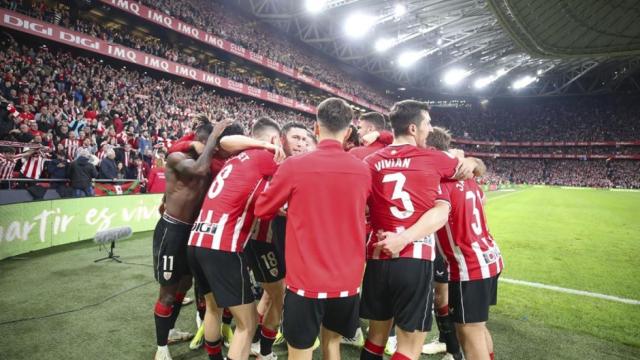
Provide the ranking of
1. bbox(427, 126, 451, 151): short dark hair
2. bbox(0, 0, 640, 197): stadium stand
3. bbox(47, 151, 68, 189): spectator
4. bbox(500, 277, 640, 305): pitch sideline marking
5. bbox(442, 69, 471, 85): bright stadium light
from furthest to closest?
bbox(442, 69, 471, 85): bright stadium light
bbox(0, 0, 640, 197): stadium stand
bbox(47, 151, 68, 189): spectator
bbox(500, 277, 640, 305): pitch sideline marking
bbox(427, 126, 451, 151): short dark hair

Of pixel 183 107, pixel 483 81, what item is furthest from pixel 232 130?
pixel 483 81

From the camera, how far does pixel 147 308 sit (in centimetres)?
462

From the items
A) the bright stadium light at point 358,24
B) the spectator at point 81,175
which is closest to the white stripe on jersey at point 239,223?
the spectator at point 81,175

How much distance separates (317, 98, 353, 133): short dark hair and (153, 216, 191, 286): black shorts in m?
2.00

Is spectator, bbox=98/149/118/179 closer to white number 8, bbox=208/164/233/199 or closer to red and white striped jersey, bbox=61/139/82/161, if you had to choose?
red and white striped jersey, bbox=61/139/82/161

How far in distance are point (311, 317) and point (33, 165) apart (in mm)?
11540

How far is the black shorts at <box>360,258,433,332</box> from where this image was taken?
7.61 ft

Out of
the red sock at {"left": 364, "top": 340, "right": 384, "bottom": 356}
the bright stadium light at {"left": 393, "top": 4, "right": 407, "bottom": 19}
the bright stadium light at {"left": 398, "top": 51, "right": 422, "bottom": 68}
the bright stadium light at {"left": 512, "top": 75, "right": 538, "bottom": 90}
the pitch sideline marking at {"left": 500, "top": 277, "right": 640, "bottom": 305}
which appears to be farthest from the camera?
the bright stadium light at {"left": 512, "top": 75, "right": 538, "bottom": 90}

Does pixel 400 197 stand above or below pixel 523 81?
below

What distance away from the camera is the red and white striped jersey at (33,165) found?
→ 9727 millimetres

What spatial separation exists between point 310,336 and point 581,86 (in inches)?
2943

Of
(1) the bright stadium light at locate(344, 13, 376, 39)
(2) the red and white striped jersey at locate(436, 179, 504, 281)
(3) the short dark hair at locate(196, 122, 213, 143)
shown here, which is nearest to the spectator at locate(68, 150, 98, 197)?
(3) the short dark hair at locate(196, 122, 213, 143)

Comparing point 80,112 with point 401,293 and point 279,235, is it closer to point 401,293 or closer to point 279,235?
point 279,235

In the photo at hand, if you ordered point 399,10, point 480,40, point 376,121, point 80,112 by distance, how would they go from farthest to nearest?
point 480,40
point 399,10
point 80,112
point 376,121
